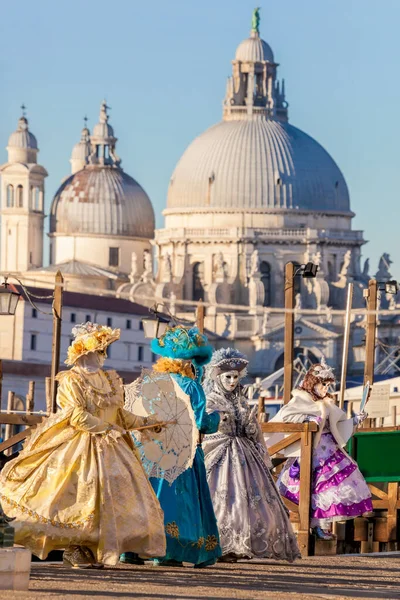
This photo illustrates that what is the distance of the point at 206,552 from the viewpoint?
52.9 ft

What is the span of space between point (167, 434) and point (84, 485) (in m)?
1.17

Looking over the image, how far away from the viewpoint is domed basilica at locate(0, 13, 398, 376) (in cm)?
12206

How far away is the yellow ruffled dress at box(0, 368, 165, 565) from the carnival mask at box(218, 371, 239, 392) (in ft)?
6.40

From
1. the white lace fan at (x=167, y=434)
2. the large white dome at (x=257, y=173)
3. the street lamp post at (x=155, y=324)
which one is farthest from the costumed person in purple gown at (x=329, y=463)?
the large white dome at (x=257, y=173)

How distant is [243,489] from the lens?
17.1 meters

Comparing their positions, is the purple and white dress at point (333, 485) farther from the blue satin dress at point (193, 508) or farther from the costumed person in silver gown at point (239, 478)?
the blue satin dress at point (193, 508)

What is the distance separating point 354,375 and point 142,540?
96.5 m

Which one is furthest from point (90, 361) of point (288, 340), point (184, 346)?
point (288, 340)

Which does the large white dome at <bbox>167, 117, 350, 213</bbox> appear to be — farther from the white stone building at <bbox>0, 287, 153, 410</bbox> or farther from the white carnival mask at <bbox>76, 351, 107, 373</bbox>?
the white carnival mask at <bbox>76, 351, 107, 373</bbox>

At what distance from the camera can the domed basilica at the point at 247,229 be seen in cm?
12206

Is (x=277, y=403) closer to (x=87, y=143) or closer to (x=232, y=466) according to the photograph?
(x=232, y=466)

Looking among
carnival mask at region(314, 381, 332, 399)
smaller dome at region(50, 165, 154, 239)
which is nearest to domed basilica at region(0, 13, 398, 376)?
smaller dome at region(50, 165, 154, 239)

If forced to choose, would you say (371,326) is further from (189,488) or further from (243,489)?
(189,488)

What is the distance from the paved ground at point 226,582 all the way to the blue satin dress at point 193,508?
16 cm
